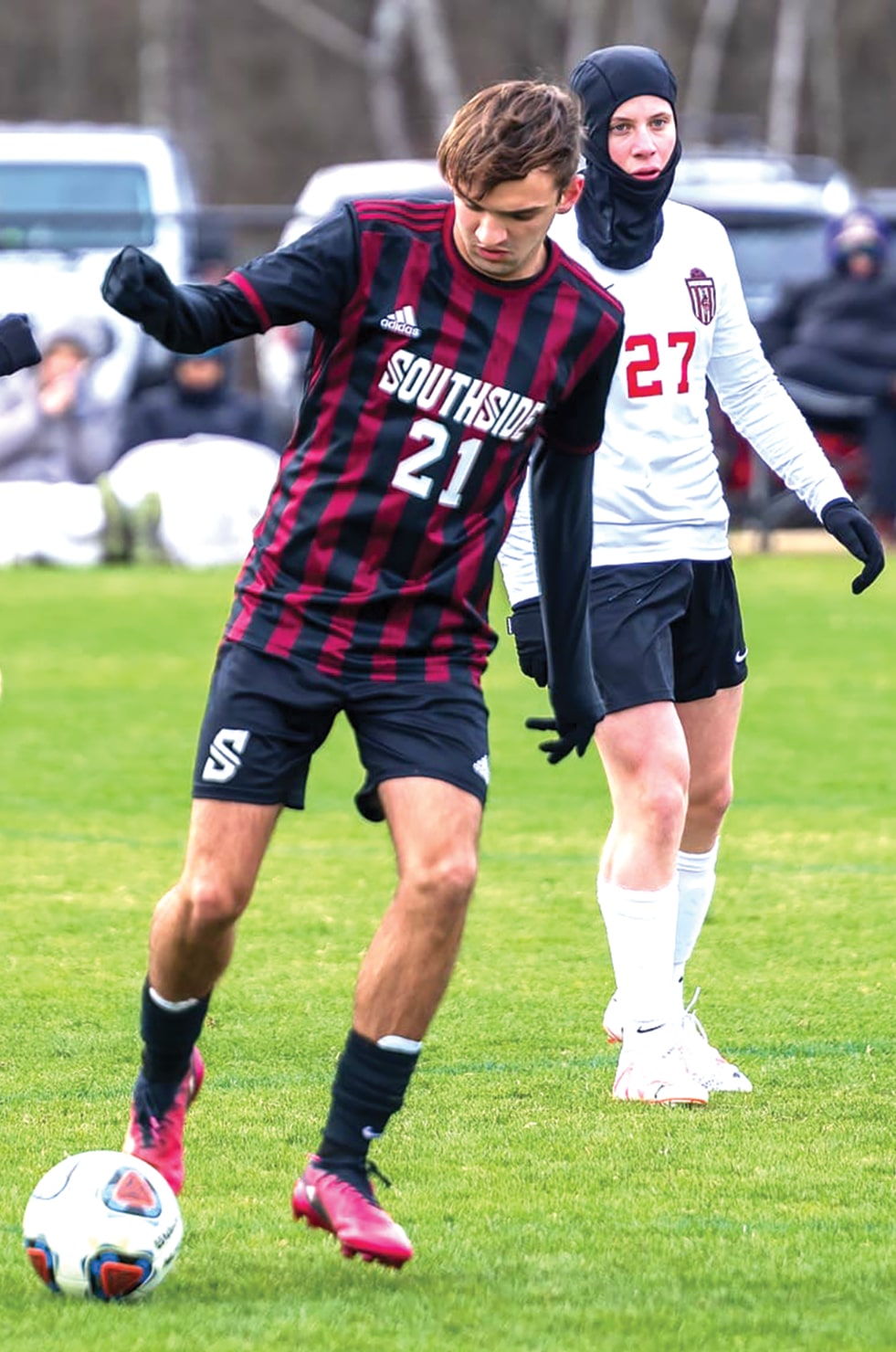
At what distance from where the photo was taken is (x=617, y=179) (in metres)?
5.65

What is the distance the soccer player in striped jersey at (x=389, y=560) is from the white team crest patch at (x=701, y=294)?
119 centimetres

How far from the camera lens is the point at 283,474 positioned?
4.59 metres

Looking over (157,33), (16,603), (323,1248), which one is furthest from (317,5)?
(323,1248)

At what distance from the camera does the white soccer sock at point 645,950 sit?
18.7 feet

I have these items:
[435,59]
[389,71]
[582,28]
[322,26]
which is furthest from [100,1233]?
[322,26]

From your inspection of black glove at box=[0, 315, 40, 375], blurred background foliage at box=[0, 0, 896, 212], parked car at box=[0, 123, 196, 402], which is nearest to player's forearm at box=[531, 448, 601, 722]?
black glove at box=[0, 315, 40, 375]

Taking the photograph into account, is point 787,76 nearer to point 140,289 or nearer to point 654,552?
point 654,552

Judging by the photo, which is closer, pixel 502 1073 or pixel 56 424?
pixel 502 1073

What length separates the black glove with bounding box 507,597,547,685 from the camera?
562cm

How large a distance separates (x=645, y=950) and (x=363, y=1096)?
145 centimetres

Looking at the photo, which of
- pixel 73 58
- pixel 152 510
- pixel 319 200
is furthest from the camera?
pixel 73 58

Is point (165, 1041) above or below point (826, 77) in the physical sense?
above

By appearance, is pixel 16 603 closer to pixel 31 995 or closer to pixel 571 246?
pixel 31 995

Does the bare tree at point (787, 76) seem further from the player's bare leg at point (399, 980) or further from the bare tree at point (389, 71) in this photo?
the player's bare leg at point (399, 980)
